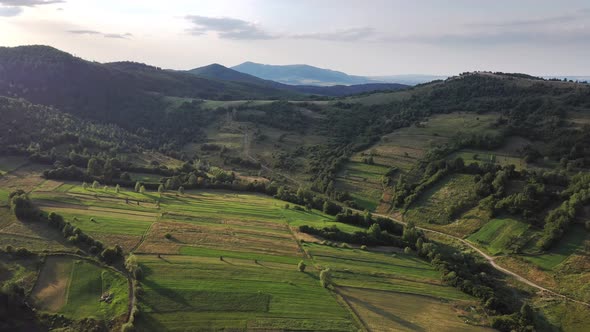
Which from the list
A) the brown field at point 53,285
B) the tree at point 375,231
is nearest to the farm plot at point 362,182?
the tree at point 375,231

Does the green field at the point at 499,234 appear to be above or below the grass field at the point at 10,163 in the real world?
below

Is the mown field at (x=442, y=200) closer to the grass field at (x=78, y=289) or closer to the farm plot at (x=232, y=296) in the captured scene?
the farm plot at (x=232, y=296)

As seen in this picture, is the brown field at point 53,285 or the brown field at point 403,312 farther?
the brown field at point 403,312

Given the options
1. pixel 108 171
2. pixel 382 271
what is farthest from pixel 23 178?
pixel 382 271

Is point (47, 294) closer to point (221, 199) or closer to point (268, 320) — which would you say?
point (268, 320)

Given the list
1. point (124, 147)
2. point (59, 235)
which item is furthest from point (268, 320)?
point (124, 147)

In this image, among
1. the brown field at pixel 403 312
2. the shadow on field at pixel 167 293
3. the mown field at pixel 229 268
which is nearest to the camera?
the mown field at pixel 229 268
